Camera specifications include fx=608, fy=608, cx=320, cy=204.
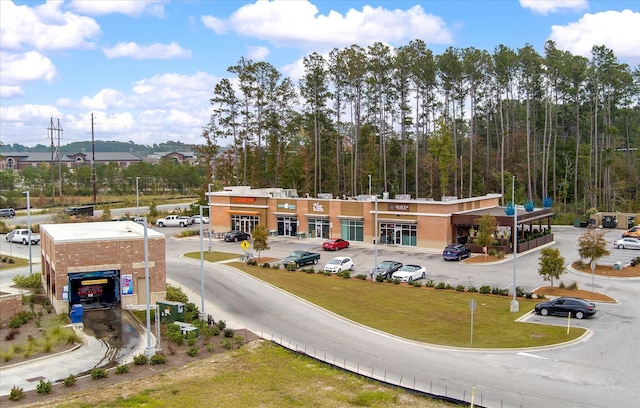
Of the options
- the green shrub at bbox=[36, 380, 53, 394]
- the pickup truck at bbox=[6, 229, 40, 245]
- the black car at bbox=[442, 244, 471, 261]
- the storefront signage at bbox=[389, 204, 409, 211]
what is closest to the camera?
the green shrub at bbox=[36, 380, 53, 394]

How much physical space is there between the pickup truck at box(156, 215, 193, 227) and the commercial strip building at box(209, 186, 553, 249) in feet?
29.6

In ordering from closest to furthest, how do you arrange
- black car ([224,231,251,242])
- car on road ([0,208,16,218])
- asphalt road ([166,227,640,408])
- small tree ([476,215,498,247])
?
asphalt road ([166,227,640,408]) < small tree ([476,215,498,247]) < black car ([224,231,251,242]) < car on road ([0,208,16,218])

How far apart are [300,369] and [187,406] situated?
16.8 ft

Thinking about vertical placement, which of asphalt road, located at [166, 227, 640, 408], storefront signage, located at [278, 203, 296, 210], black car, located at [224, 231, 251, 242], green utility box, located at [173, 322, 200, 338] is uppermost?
storefront signage, located at [278, 203, 296, 210]

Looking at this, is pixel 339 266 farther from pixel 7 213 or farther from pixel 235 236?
pixel 7 213

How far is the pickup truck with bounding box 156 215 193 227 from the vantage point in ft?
253

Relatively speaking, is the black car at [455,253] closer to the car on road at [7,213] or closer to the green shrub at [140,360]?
the green shrub at [140,360]

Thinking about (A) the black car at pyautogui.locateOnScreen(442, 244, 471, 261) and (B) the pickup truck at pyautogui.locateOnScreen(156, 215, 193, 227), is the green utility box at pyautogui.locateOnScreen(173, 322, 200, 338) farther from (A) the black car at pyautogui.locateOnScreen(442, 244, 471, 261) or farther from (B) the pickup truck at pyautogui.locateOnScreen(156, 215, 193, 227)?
(B) the pickup truck at pyautogui.locateOnScreen(156, 215, 193, 227)

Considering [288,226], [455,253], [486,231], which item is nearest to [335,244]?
[288,226]

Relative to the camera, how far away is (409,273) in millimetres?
41781

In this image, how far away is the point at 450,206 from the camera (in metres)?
54.8

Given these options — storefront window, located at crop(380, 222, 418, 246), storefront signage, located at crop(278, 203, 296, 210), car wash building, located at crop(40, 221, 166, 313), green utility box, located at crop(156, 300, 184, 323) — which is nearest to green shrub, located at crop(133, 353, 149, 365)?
green utility box, located at crop(156, 300, 184, 323)

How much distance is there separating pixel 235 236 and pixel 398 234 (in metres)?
17.1

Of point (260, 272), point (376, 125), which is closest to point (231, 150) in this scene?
point (376, 125)
